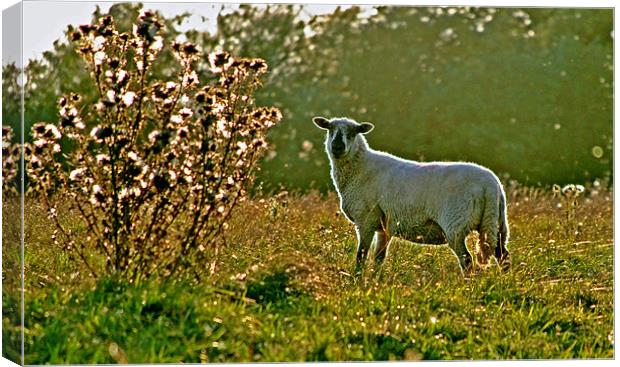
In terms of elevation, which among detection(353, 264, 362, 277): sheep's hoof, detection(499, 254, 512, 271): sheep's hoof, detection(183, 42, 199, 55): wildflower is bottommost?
detection(353, 264, 362, 277): sheep's hoof

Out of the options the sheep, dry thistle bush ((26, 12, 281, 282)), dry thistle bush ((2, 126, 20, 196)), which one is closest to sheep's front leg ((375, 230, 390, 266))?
the sheep

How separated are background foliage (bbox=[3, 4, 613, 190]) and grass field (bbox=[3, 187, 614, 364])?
251 inches

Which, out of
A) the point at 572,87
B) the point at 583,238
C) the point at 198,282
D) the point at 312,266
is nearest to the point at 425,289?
the point at 312,266

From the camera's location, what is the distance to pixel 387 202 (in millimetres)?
8906

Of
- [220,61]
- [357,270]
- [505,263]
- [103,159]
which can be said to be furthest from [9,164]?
[505,263]

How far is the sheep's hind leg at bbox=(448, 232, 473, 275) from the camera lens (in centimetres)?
845

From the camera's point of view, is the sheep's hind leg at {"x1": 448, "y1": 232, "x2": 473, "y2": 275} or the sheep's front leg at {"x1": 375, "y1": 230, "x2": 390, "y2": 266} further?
the sheep's front leg at {"x1": 375, "y1": 230, "x2": 390, "y2": 266}

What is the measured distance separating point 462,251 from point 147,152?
2867mm

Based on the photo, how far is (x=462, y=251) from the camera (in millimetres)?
8445

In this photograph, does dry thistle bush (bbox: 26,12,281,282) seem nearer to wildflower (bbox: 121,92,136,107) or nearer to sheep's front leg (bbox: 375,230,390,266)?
wildflower (bbox: 121,92,136,107)

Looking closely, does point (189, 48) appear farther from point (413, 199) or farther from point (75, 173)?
point (413, 199)

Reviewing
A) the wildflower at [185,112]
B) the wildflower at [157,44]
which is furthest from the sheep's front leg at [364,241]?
the wildflower at [157,44]

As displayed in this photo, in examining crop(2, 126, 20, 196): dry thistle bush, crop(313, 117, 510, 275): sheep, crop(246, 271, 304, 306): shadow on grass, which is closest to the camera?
crop(2, 126, 20, 196): dry thistle bush

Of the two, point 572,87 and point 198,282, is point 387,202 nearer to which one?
point 198,282
